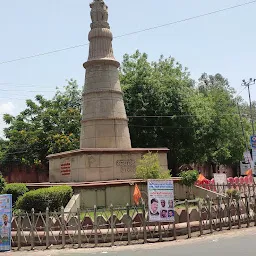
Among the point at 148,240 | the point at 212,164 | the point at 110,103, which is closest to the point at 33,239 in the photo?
the point at 148,240

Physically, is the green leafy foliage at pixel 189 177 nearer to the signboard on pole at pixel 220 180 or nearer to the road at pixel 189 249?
the signboard on pole at pixel 220 180

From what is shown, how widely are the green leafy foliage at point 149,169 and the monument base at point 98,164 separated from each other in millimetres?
1061

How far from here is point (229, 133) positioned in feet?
124

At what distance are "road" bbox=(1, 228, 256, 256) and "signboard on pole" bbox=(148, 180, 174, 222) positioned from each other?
0.76 metres

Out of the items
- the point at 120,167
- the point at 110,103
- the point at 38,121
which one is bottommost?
the point at 120,167

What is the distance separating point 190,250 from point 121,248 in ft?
6.43

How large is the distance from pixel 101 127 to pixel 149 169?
3.86 meters

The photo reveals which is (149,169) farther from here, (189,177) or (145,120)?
(145,120)

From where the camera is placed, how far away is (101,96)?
18953 mm

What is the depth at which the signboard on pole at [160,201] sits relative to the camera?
10.2 m

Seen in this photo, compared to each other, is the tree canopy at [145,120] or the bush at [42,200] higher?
the tree canopy at [145,120]

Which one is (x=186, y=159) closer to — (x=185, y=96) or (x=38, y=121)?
(x=185, y=96)

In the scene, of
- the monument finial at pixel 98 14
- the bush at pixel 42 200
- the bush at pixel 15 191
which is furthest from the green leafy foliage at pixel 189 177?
the monument finial at pixel 98 14

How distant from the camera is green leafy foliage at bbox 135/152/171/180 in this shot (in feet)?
53.7
